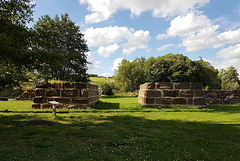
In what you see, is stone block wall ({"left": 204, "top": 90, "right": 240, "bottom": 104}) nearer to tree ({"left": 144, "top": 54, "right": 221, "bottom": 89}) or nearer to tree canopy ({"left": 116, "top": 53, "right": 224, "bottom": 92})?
tree canopy ({"left": 116, "top": 53, "right": 224, "bottom": 92})

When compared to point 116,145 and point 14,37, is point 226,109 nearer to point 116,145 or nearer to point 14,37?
point 116,145

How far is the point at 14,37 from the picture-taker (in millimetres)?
8062

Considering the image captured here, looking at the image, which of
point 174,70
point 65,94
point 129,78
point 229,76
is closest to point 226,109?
point 65,94

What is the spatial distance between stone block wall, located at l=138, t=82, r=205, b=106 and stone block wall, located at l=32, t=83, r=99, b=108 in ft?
14.3

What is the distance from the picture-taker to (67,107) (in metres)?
11.2

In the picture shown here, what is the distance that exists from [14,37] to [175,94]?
10330mm

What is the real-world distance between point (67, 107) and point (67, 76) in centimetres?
2685

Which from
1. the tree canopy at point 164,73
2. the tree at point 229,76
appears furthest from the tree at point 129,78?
the tree at point 229,76

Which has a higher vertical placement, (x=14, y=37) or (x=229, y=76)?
(x=229, y=76)

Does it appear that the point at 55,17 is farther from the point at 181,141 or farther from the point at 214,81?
the point at 214,81

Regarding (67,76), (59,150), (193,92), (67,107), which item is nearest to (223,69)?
(67,76)

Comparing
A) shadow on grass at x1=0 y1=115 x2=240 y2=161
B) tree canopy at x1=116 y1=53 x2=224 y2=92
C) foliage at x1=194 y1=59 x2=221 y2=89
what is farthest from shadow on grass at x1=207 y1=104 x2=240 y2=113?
foliage at x1=194 y1=59 x2=221 y2=89

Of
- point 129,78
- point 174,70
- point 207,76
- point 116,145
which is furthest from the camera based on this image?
point 207,76

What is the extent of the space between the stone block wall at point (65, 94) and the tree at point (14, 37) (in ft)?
6.22
